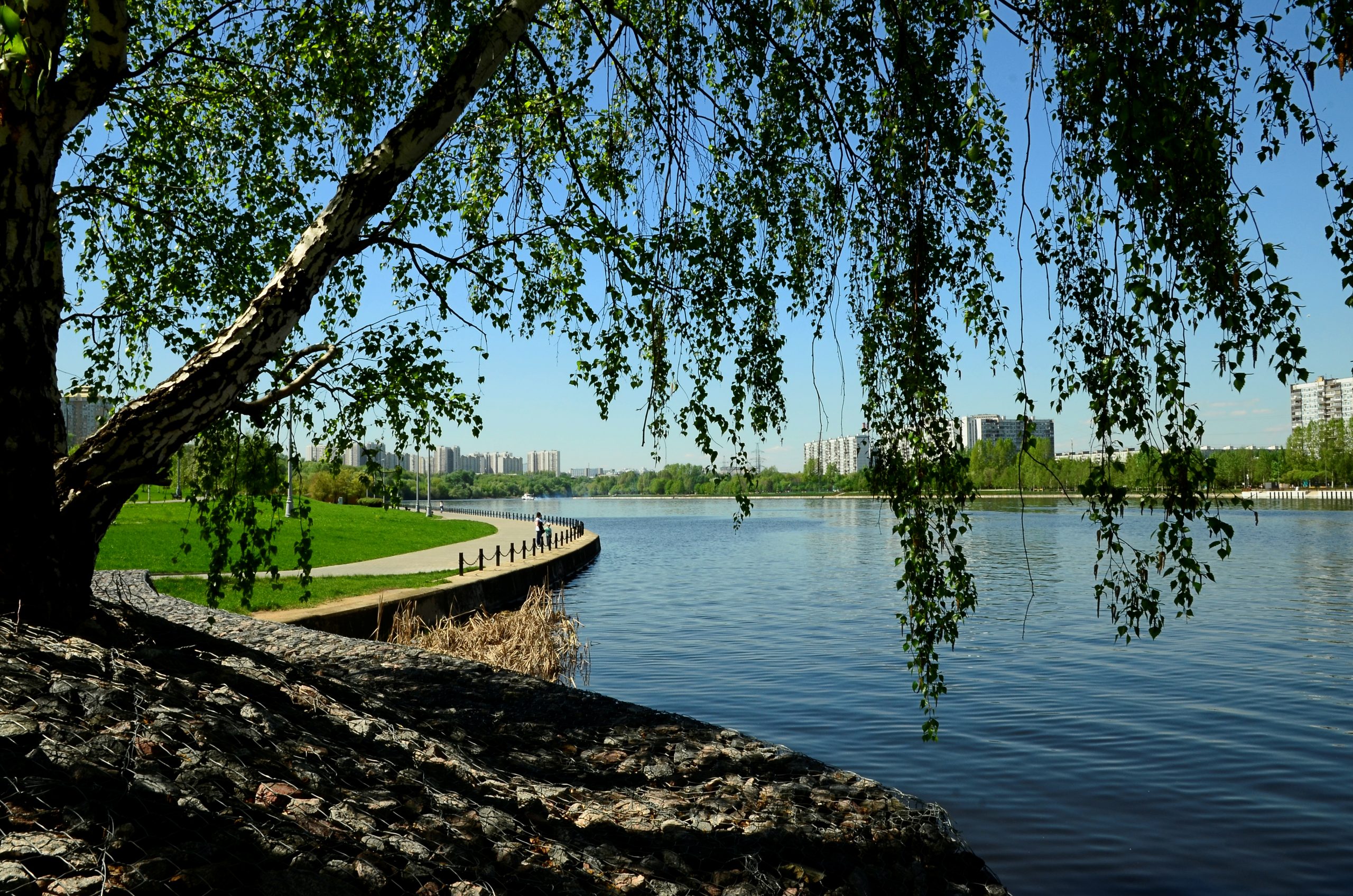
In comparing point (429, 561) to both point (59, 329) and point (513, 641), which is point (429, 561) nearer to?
point (513, 641)

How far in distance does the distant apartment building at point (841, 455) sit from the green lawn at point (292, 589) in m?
9.33

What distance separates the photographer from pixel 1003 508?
102 m

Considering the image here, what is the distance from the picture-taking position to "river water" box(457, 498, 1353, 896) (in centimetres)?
863

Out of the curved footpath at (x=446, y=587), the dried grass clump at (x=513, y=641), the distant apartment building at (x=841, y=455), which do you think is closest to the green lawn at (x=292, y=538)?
the curved footpath at (x=446, y=587)

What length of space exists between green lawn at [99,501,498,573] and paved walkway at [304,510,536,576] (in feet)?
1.81

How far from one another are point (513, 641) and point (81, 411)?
6.40 metres

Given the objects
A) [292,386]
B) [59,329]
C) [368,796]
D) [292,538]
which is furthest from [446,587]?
[368,796]

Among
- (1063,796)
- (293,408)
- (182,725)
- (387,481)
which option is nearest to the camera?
(182,725)

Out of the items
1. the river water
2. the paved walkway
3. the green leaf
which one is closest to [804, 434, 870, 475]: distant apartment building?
the river water

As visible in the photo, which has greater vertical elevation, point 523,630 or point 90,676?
point 90,676

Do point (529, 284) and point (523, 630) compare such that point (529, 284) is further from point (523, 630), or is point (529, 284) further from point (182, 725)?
point (523, 630)

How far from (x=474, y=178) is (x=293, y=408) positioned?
233cm

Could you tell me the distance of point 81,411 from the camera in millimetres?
12398

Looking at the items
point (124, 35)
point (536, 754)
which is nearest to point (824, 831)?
point (536, 754)
